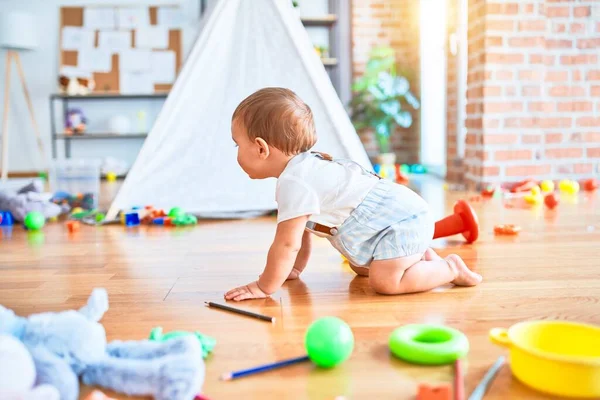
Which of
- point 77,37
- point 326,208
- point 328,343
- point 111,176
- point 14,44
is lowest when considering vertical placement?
→ point 111,176

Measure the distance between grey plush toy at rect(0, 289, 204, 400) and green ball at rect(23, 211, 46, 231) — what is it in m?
1.56

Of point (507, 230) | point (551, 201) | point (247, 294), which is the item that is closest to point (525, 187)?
point (551, 201)

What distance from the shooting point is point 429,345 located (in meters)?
0.88

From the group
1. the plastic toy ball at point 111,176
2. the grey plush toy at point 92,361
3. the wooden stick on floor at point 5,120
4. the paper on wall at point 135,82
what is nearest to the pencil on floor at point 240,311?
the grey plush toy at point 92,361

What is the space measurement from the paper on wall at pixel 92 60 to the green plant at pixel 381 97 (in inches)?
85.3

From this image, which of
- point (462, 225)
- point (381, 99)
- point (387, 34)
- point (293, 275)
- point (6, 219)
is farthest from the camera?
point (387, 34)

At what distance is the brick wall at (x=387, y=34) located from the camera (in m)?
5.01

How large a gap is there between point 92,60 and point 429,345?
502 cm

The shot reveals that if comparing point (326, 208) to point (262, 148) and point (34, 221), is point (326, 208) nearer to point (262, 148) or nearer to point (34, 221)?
point (262, 148)

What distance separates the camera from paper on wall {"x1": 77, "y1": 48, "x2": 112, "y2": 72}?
530 cm

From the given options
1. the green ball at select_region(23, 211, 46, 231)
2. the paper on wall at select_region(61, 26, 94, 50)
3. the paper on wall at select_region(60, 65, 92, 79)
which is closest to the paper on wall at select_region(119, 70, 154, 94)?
the paper on wall at select_region(60, 65, 92, 79)

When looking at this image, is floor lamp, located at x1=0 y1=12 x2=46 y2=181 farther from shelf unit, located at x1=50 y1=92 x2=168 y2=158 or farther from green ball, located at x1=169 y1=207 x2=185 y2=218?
green ball, located at x1=169 y1=207 x2=185 y2=218

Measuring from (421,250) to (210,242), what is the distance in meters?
0.82

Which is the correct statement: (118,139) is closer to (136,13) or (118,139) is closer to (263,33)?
(136,13)
